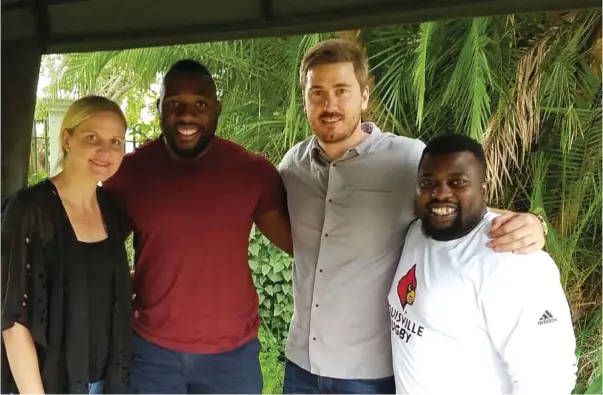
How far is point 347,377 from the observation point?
6.61ft

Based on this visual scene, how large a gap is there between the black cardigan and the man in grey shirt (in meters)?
0.70

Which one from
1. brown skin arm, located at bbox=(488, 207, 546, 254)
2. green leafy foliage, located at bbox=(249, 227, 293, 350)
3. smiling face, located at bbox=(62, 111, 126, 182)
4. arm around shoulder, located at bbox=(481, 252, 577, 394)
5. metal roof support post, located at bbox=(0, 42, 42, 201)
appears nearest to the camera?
arm around shoulder, located at bbox=(481, 252, 577, 394)

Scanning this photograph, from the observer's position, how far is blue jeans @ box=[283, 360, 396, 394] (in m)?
2.01

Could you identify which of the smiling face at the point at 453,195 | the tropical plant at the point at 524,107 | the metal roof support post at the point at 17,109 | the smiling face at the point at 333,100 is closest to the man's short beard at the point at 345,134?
the smiling face at the point at 333,100

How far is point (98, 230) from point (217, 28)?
0.80 metres

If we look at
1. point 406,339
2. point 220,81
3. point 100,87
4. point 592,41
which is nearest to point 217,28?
point 406,339

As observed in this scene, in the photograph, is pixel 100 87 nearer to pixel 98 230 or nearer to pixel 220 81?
pixel 220 81

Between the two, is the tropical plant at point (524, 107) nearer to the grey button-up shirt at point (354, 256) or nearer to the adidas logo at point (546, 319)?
the grey button-up shirt at point (354, 256)

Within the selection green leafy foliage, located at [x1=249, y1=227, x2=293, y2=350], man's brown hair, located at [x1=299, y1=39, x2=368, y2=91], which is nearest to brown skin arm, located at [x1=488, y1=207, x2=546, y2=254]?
man's brown hair, located at [x1=299, y1=39, x2=368, y2=91]

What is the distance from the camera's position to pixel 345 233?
2012 millimetres

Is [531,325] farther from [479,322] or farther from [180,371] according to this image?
[180,371]

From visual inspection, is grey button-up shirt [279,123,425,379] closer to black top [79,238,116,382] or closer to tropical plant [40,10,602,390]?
black top [79,238,116,382]

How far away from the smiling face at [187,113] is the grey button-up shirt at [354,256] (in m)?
0.42

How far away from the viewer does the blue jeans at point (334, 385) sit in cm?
201
